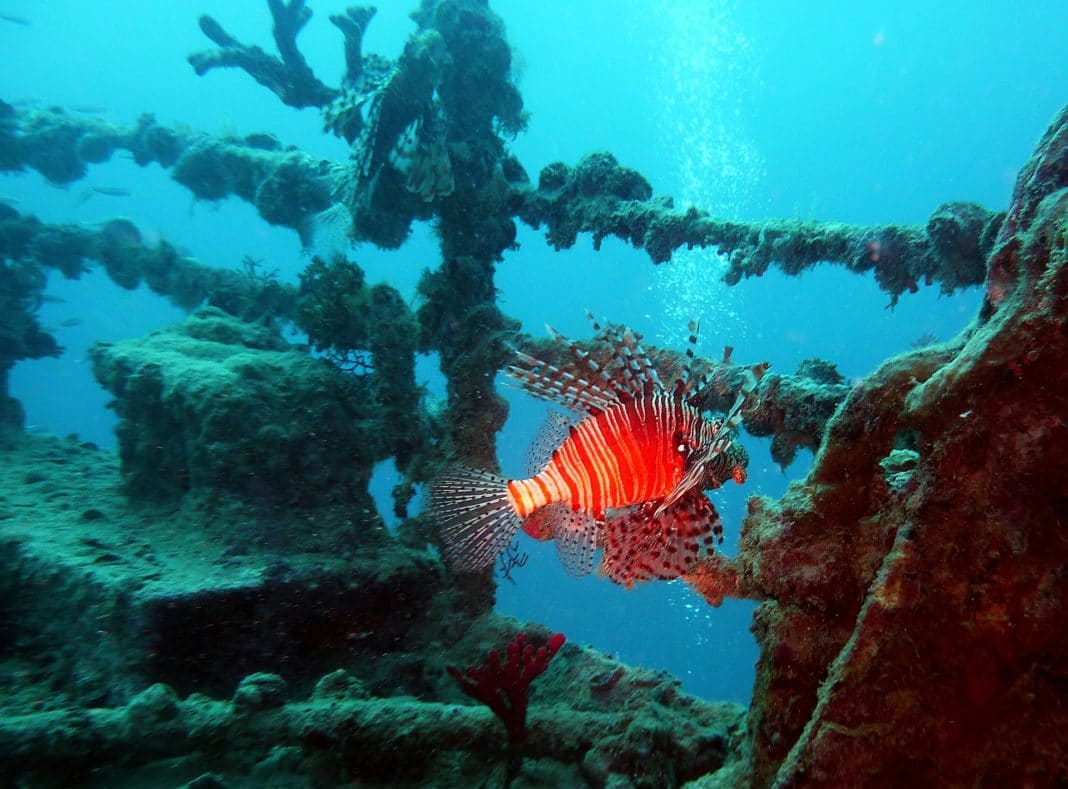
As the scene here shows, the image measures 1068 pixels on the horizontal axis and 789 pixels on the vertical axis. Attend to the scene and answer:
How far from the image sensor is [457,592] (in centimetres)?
542

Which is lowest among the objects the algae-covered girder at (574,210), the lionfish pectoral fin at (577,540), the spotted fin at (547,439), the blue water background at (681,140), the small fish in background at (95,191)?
the lionfish pectoral fin at (577,540)

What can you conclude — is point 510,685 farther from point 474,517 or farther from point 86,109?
point 86,109

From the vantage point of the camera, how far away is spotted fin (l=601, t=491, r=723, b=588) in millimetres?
2355

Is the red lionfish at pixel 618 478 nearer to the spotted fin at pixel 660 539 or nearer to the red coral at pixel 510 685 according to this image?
the spotted fin at pixel 660 539

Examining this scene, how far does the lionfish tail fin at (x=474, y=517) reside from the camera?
300 centimetres

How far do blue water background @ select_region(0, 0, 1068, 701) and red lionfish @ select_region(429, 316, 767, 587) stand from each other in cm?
3456

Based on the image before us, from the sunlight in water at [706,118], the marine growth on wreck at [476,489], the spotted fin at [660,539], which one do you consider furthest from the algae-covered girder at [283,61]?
the sunlight in water at [706,118]

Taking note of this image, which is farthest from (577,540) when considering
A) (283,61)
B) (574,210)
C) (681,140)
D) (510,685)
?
(681,140)

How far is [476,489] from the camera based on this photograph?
3.04 meters

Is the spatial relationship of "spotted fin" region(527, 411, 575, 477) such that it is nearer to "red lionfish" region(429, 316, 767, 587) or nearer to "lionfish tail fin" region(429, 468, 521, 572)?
"red lionfish" region(429, 316, 767, 587)

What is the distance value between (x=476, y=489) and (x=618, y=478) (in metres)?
0.85

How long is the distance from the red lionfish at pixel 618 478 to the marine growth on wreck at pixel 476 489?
20 millimetres

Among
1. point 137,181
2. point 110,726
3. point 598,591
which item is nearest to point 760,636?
point 110,726

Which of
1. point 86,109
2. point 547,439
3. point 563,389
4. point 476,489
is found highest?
point 86,109
